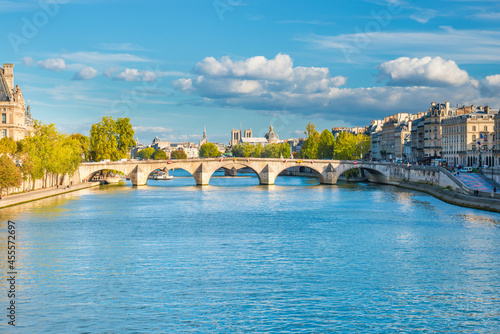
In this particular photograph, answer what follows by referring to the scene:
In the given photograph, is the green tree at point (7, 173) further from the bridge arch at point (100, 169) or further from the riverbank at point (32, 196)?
the bridge arch at point (100, 169)

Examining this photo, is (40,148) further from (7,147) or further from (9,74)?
(9,74)

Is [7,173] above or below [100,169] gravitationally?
below

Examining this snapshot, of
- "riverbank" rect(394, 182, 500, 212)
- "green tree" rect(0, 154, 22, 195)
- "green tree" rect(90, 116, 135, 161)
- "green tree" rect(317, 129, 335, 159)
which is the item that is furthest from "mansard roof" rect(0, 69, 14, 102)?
"green tree" rect(317, 129, 335, 159)

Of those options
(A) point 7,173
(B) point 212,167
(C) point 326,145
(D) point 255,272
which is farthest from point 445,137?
(D) point 255,272

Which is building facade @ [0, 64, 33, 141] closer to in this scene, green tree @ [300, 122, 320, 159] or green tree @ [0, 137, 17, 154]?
green tree @ [0, 137, 17, 154]

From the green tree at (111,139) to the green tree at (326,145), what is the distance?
42.2 metres

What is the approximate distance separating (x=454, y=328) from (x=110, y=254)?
18672 mm

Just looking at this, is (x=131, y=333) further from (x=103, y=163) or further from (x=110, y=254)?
(x=103, y=163)

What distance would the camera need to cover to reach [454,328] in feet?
68.3

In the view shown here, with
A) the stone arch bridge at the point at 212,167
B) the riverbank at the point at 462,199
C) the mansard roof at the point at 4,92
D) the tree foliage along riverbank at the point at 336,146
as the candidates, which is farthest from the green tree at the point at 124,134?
the riverbank at the point at 462,199

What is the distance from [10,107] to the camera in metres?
80.5

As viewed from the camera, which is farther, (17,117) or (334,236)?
(17,117)

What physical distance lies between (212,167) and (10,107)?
3004cm

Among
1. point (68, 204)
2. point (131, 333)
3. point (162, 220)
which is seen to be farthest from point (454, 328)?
point (68, 204)
